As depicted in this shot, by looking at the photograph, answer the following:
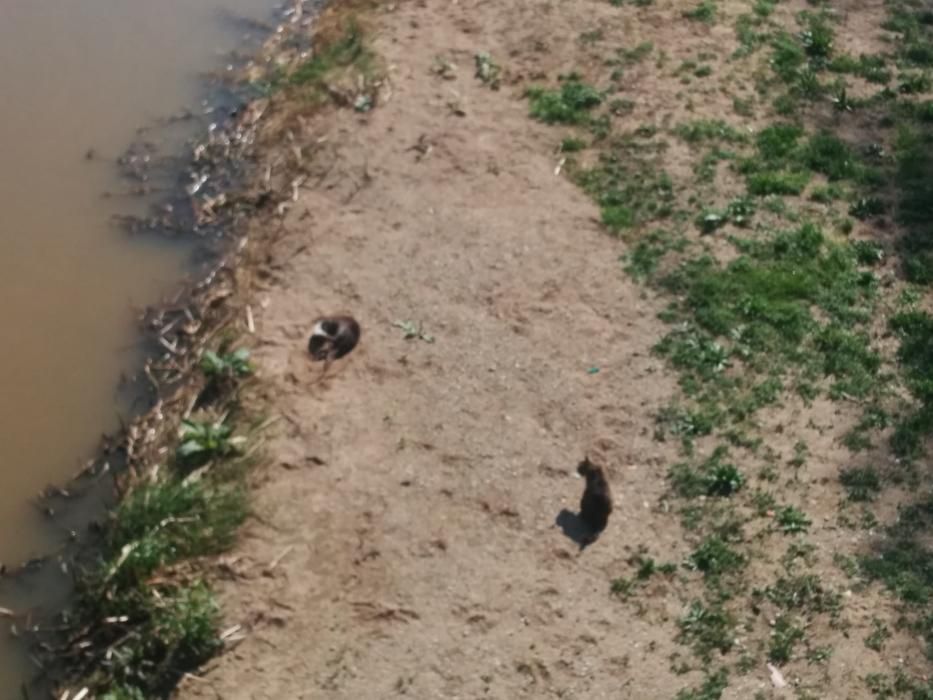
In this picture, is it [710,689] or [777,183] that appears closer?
[710,689]

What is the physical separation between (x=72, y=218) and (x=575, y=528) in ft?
16.0

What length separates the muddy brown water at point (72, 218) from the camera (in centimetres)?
843

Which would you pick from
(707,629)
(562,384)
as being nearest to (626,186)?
(562,384)

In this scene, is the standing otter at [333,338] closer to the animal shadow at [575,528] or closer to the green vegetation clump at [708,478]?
the animal shadow at [575,528]

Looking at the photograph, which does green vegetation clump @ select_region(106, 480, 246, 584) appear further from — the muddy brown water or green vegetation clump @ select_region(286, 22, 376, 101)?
green vegetation clump @ select_region(286, 22, 376, 101)

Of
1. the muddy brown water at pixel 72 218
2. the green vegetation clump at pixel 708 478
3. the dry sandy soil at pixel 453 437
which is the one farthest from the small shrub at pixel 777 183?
the muddy brown water at pixel 72 218

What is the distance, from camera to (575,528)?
7.36 metres

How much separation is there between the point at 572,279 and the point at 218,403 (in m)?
2.42

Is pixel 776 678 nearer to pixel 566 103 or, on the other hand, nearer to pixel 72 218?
pixel 566 103

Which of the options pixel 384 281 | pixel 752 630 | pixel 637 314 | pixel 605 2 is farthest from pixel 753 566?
pixel 605 2

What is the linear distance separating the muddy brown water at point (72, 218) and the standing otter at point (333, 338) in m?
1.27

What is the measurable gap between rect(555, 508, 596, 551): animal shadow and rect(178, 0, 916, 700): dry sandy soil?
0.02m

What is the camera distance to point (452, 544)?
24.1ft

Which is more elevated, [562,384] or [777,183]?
[777,183]
